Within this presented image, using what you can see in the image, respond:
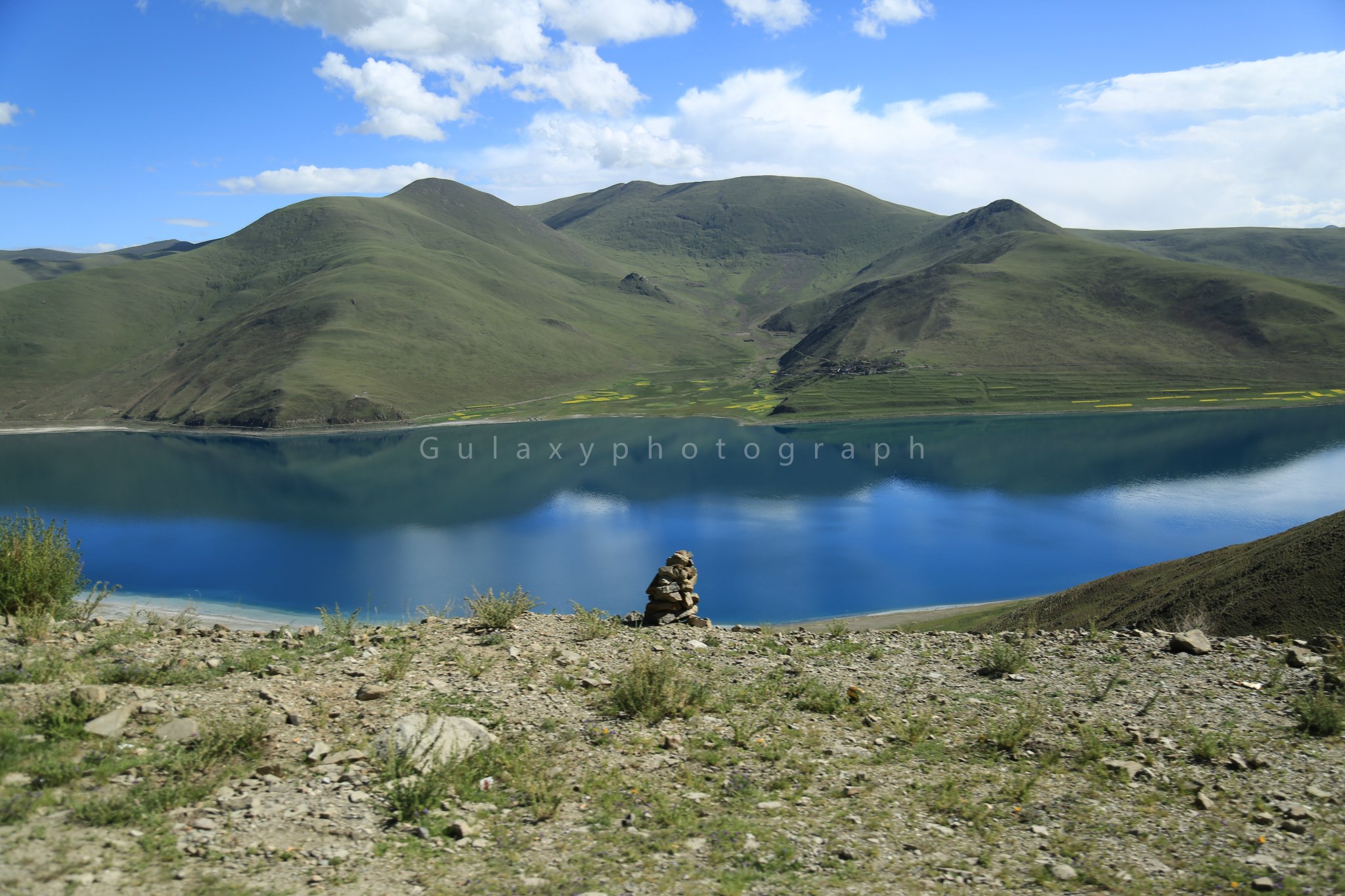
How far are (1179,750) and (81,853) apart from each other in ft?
30.9

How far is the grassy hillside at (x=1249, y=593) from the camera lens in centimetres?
1099

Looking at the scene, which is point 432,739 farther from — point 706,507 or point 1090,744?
point 706,507

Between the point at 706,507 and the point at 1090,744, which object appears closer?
the point at 1090,744

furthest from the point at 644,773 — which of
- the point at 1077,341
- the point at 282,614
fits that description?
the point at 1077,341

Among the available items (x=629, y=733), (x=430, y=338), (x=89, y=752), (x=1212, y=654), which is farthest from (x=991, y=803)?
(x=430, y=338)

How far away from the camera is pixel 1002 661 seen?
31.3 ft

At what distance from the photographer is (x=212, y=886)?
4.82 meters

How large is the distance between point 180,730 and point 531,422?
4162 inches

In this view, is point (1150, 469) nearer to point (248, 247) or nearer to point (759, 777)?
point (759, 777)

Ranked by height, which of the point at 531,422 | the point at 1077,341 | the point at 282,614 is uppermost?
the point at 1077,341

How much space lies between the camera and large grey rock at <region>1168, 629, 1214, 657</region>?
955cm

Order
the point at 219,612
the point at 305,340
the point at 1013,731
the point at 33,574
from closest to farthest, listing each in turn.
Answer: the point at 1013,731 < the point at 33,574 < the point at 219,612 < the point at 305,340

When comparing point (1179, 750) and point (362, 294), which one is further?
point (362, 294)

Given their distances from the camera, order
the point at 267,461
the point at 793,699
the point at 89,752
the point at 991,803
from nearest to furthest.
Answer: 1. the point at 89,752
2. the point at 991,803
3. the point at 793,699
4. the point at 267,461
